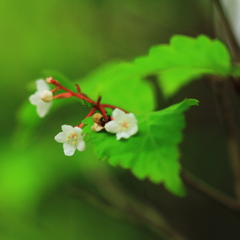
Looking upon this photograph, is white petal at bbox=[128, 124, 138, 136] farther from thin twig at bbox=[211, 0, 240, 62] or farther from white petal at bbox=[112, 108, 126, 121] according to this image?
thin twig at bbox=[211, 0, 240, 62]

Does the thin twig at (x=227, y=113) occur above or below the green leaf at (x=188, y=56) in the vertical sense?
below

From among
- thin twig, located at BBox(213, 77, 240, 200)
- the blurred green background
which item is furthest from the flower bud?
the blurred green background

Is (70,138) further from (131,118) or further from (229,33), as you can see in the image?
(229,33)

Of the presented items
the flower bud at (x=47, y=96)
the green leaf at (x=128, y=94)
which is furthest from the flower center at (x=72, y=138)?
the green leaf at (x=128, y=94)

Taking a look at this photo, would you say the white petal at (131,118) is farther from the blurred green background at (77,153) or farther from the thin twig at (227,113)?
the blurred green background at (77,153)

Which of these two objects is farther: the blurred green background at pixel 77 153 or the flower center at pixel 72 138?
the blurred green background at pixel 77 153
